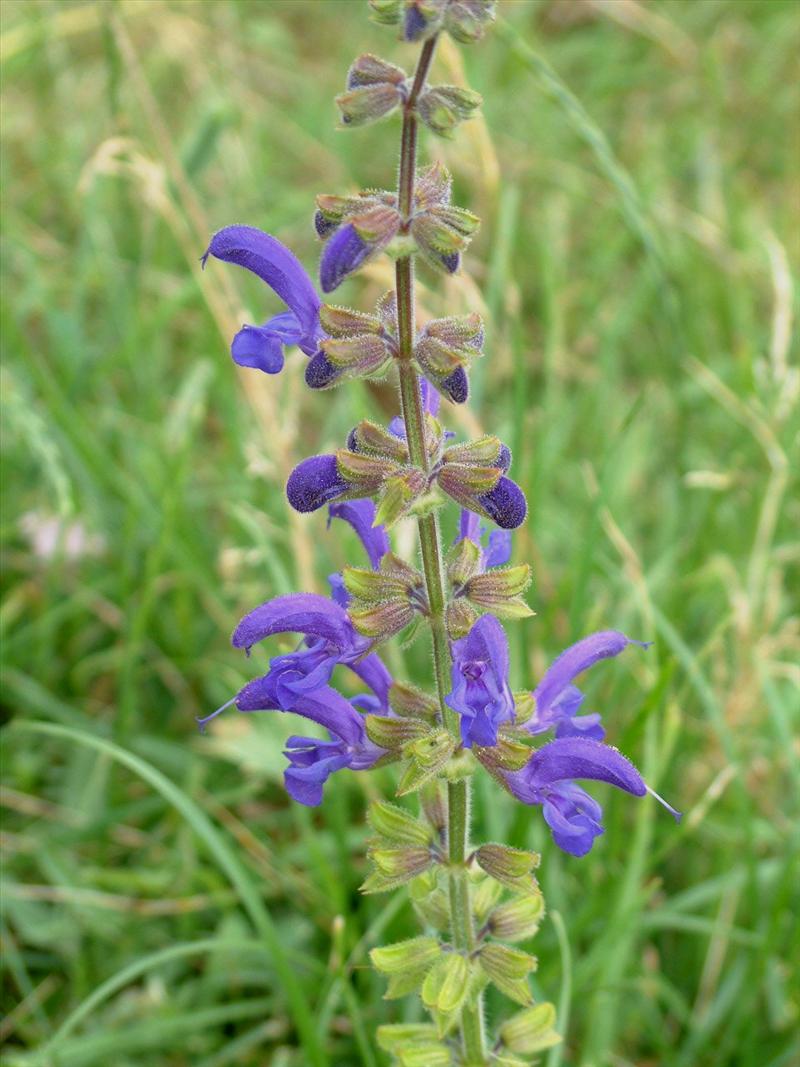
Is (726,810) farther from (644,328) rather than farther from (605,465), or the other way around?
(644,328)

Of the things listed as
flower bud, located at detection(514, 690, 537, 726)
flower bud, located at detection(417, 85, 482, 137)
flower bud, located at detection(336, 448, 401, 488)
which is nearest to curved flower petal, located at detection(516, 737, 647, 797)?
flower bud, located at detection(514, 690, 537, 726)

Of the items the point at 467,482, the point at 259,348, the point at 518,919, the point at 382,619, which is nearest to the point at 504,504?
the point at 467,482

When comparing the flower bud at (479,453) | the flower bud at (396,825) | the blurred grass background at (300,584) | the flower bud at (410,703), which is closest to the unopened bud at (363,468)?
the flower bud at (479,453)

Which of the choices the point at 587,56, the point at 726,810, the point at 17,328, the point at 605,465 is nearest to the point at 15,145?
the point at 17,328

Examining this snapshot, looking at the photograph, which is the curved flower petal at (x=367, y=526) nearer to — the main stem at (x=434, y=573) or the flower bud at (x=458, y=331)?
the main stem at (x=434, y=573)

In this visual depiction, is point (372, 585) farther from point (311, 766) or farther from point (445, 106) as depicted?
point (445, 106)
